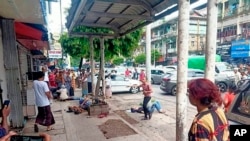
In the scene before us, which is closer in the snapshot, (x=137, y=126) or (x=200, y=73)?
(x=137, y=126)

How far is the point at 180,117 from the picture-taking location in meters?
3.40

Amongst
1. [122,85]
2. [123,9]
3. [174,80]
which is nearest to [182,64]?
[123,9]

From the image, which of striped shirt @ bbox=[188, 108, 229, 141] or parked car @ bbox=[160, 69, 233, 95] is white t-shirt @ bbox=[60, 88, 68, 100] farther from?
striped shirt @ bbox=[188, 108, 229, 141]

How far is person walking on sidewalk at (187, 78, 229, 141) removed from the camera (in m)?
1.78

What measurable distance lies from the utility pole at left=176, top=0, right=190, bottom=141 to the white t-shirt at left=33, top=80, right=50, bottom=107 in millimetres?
3961

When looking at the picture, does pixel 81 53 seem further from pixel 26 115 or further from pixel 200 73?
pixel 26 115

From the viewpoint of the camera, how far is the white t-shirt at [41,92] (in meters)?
5.89

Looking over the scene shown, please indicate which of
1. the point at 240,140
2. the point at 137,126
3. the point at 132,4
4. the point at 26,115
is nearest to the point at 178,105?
the point at 240,140

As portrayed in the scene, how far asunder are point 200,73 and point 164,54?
3369cm

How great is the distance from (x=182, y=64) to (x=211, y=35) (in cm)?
62

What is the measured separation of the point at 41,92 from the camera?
5.92 meters

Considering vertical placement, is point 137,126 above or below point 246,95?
below

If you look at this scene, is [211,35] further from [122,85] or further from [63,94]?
[122,85]

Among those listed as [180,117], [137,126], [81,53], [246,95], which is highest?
[81,53]
